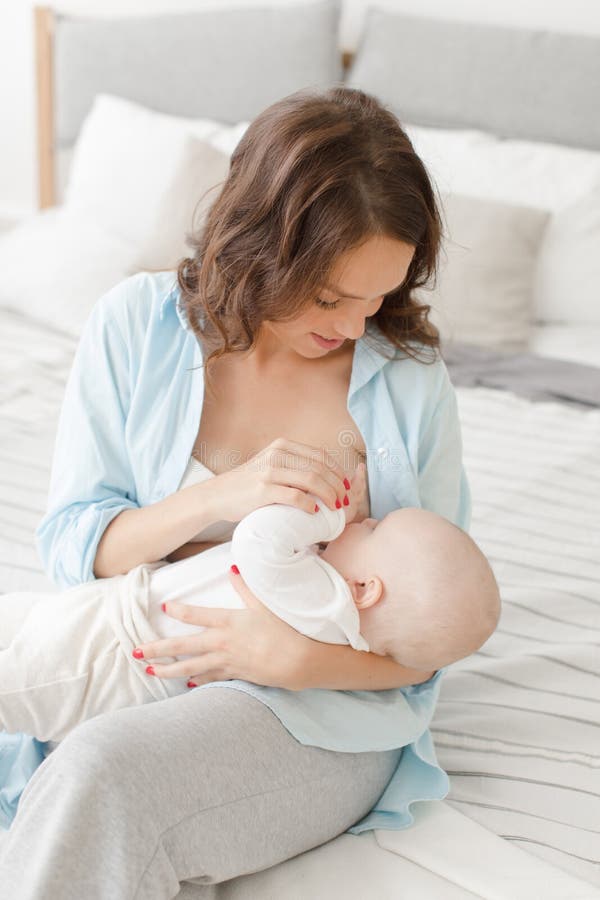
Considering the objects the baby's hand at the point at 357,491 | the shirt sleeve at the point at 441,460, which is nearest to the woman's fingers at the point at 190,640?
the baby's hand at the point at 357,491

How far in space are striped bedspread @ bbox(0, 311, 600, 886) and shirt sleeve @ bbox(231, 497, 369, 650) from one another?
32 cm

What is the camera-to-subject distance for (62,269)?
2920 mm

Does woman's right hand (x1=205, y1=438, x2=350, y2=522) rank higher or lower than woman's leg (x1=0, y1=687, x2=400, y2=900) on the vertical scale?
higher

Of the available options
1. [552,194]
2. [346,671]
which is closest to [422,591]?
[346,671]

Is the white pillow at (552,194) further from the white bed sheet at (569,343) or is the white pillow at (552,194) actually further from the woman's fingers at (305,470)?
the woman's fingers at (305,470)

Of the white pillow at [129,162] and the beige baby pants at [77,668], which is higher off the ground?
the white pillow at [129,162]

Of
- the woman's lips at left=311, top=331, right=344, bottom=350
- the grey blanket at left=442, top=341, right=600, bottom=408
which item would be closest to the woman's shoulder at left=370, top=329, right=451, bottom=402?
the woman's lips at left=311, top=331, right=344, bottom=350

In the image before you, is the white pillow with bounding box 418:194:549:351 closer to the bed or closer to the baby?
the bed

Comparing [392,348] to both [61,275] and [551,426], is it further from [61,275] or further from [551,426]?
[61,275]

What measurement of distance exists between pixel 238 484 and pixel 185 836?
0.43 m

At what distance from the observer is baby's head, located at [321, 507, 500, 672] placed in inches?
50.8

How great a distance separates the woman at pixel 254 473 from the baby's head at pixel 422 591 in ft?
0.18

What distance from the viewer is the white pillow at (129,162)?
312cm

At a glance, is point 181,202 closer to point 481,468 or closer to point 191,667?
point 481,468
